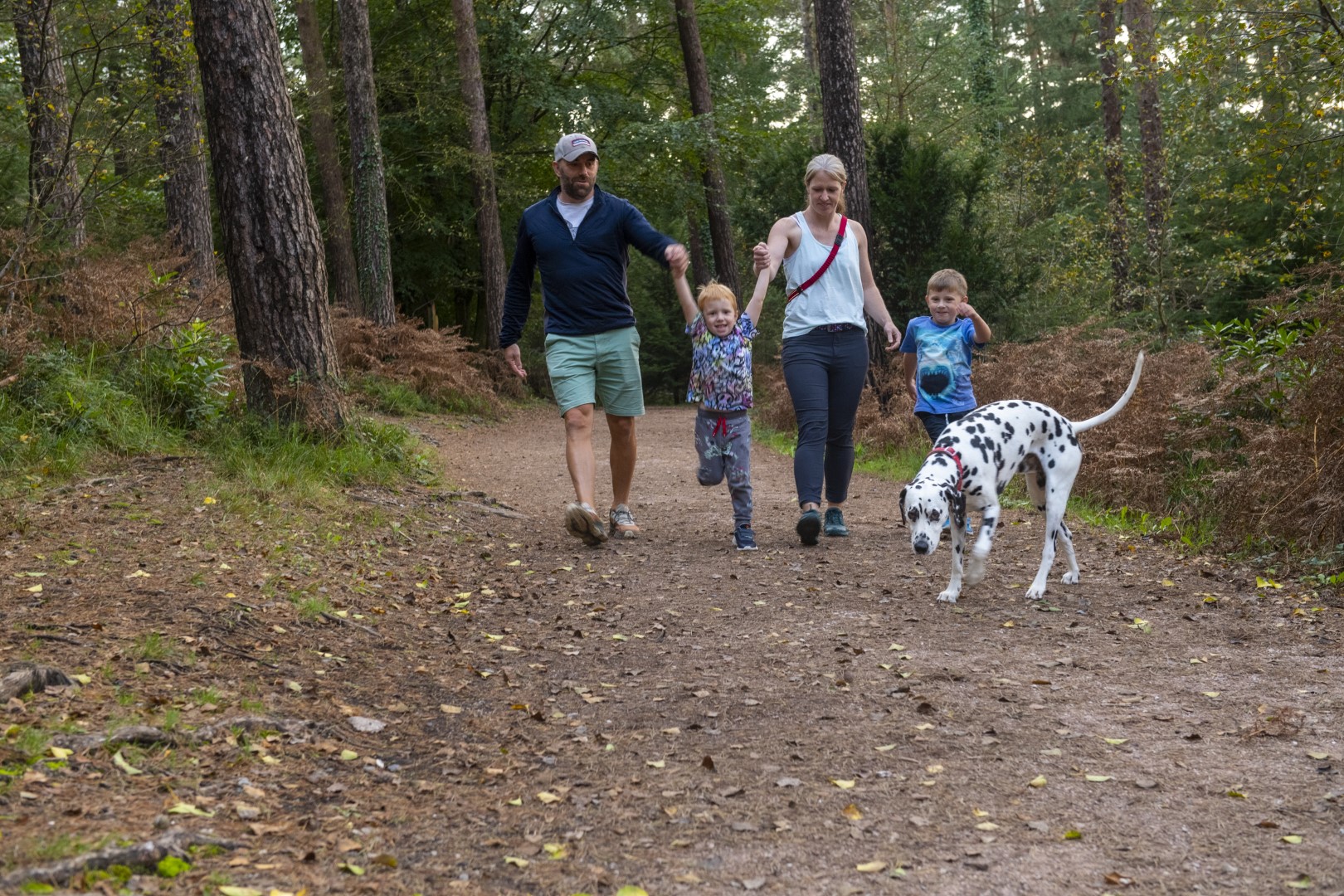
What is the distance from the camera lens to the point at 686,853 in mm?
3238

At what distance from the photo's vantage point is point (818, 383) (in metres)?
7.77

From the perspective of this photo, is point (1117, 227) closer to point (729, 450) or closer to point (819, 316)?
point (819, 316)

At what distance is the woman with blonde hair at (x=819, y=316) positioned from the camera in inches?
303

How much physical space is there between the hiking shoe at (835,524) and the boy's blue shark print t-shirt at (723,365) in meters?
1.17

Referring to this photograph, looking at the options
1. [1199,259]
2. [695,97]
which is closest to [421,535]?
[1199,259]

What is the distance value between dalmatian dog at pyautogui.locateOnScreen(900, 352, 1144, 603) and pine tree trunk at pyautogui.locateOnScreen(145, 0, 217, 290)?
25.4ft

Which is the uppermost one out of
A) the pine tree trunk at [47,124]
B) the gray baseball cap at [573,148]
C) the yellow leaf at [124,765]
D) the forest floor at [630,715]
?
the pine tree trunk at [47,124]

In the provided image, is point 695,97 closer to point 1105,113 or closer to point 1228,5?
point 1105,113

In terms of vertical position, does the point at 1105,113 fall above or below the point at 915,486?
above

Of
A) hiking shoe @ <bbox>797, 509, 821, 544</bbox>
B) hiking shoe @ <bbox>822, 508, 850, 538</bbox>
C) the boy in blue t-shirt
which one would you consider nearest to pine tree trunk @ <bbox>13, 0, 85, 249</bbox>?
hiking shoe @ <bbox>797, 509, 821, 544</bbox>

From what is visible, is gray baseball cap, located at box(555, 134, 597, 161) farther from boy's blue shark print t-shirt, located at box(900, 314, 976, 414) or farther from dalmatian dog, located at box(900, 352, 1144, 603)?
dalmatian dog, located at box(900, 352, 1144, 603)

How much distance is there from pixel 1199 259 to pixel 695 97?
33.6 ft

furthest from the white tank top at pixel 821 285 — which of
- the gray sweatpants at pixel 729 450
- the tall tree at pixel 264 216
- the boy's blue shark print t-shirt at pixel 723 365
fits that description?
the tall tree at pixel 264 216

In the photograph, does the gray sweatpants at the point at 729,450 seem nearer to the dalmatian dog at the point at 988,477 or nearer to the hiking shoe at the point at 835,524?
the hiking shoe at the point at 835,524
